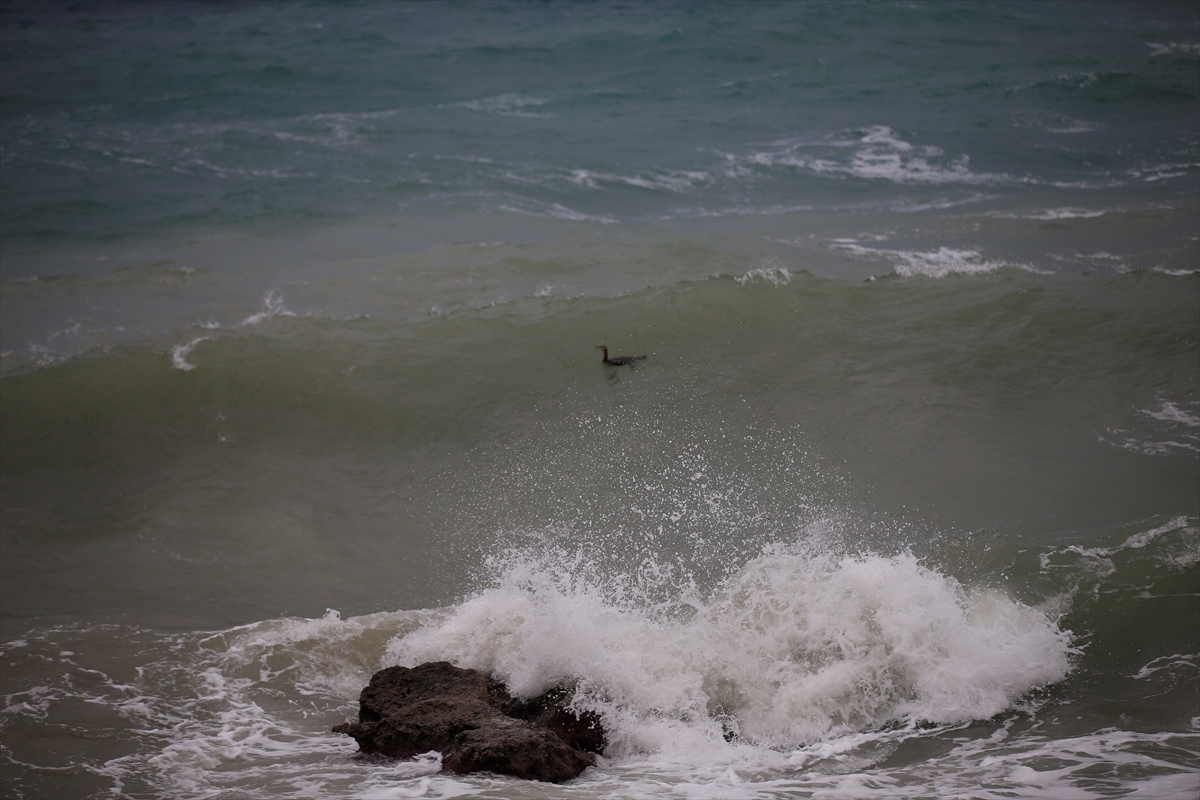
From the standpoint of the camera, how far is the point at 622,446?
28.8ft

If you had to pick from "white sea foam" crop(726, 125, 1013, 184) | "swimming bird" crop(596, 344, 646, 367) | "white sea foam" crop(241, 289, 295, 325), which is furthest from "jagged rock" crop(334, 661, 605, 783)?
"white sea foam" crop(726, 125, 1013, 184)

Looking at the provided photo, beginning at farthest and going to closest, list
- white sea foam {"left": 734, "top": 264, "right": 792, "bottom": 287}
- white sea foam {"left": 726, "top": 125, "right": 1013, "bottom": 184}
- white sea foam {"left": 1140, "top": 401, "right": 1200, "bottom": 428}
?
1. white sea foam {"left": 726, "top": 125, "right": 1013, "bottom": 184}
2. white sea foam {"left": 734, "top": 264, "right": 792, "bottom": 287}
3. white sea foam {"left": 1140, "top": 401, "right": 1200, "bottom": 428}

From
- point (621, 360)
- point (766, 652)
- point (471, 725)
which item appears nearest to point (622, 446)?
point (621, 360)

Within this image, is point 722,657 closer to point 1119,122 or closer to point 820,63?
point 1119,122

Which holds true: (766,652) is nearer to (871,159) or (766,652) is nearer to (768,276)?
(768,276)

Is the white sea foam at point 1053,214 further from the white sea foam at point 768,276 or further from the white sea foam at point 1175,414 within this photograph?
the white sea foam at point 1175,414

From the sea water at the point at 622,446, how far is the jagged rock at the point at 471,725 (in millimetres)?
114

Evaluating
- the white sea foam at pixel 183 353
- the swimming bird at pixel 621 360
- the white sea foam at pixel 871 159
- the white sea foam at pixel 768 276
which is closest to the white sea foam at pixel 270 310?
the white sea foam at pixel 183 353

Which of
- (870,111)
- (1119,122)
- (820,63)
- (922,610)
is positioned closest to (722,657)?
(922,610)

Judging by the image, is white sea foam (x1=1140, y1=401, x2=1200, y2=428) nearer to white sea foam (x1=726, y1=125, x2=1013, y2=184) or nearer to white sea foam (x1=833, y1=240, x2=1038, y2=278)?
white sea foam (x1=833, y1=240, x2=1038, y2=278)

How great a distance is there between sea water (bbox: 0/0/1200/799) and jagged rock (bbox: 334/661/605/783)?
0.11 metres

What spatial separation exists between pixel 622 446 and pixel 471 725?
13.0ft

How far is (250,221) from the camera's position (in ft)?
48.1

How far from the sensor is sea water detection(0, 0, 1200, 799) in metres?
5.68
